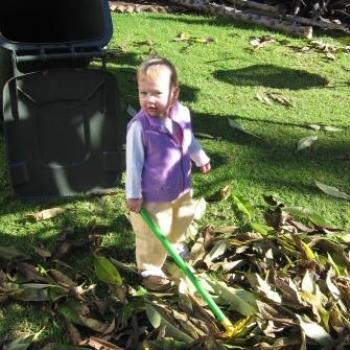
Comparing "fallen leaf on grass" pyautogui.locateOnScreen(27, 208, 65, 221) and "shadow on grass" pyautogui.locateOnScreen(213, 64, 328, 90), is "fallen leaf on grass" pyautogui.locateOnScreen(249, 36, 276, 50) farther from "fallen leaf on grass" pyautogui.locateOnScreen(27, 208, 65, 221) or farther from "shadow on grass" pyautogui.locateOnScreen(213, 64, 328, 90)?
"fallen leaf on grass" pyautogui.locateOnScreen(27, 208, 65, 221)

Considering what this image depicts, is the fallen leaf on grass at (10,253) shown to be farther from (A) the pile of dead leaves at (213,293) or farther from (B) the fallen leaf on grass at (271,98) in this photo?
(B) the fallen leaf on grass at (271,98)

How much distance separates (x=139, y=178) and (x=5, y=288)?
88 centimetres

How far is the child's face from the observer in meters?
2.49

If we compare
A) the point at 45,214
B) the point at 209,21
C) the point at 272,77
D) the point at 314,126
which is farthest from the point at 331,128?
the point at 209,21

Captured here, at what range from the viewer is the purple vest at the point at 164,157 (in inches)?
104

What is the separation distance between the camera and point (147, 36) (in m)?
7.04

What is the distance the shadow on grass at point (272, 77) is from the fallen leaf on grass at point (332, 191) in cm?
187

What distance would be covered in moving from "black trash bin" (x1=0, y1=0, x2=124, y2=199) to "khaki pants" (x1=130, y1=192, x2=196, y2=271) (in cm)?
86

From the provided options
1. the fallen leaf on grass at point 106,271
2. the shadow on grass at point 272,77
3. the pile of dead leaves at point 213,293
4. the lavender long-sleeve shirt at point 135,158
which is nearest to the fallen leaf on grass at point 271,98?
the shadow on grass at point 272,77

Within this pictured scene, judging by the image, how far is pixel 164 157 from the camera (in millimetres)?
2691

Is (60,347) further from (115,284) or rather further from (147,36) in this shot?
(147,36)

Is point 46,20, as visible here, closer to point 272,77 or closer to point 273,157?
point 273,157

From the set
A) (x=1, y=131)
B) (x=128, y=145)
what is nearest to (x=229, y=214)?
(x=128, y=145)

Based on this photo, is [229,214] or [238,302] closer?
[238,302]
